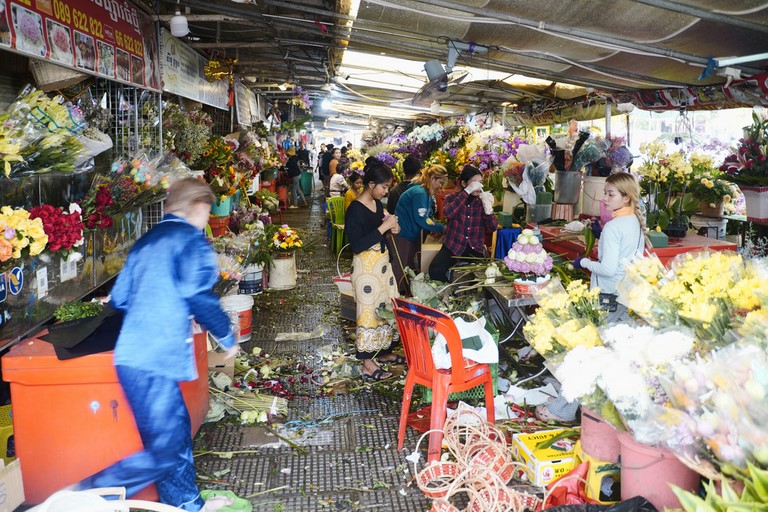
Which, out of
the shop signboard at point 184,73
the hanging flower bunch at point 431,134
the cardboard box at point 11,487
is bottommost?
the cardboard box at point 11,487

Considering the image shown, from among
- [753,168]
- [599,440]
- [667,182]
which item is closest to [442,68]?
[667,182]

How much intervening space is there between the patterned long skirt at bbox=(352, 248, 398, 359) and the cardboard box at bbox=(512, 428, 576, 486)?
6.32 ft

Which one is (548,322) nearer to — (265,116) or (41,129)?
(41,129)

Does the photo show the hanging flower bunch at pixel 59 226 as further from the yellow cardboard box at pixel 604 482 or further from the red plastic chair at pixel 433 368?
the yellow cardboard box at pixel 604 482

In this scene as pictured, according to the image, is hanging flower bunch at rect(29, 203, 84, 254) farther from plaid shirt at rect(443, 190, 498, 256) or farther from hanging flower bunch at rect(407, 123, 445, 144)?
hanging flower bunch at rect(407, 123, 445, 144)

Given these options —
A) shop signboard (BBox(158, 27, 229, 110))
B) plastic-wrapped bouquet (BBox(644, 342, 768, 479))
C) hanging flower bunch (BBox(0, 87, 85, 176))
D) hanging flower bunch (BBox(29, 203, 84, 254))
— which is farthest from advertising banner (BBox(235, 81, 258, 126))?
plastic-wrapped bouquet (BBox(644, 342, 768, 479))

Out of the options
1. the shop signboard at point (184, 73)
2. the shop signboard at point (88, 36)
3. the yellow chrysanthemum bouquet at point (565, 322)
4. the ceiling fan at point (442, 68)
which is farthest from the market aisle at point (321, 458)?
the ceiling fan at point (442, 68)

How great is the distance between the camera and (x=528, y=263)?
4.77 metres

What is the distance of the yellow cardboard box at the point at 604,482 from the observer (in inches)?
109

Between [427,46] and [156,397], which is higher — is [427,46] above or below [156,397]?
above

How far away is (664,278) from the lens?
262cm

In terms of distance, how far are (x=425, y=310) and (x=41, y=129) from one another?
2398 mm

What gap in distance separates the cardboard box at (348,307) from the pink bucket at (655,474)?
4653 millimetres

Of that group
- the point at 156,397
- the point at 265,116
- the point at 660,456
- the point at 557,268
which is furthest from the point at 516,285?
the point at 265,116
